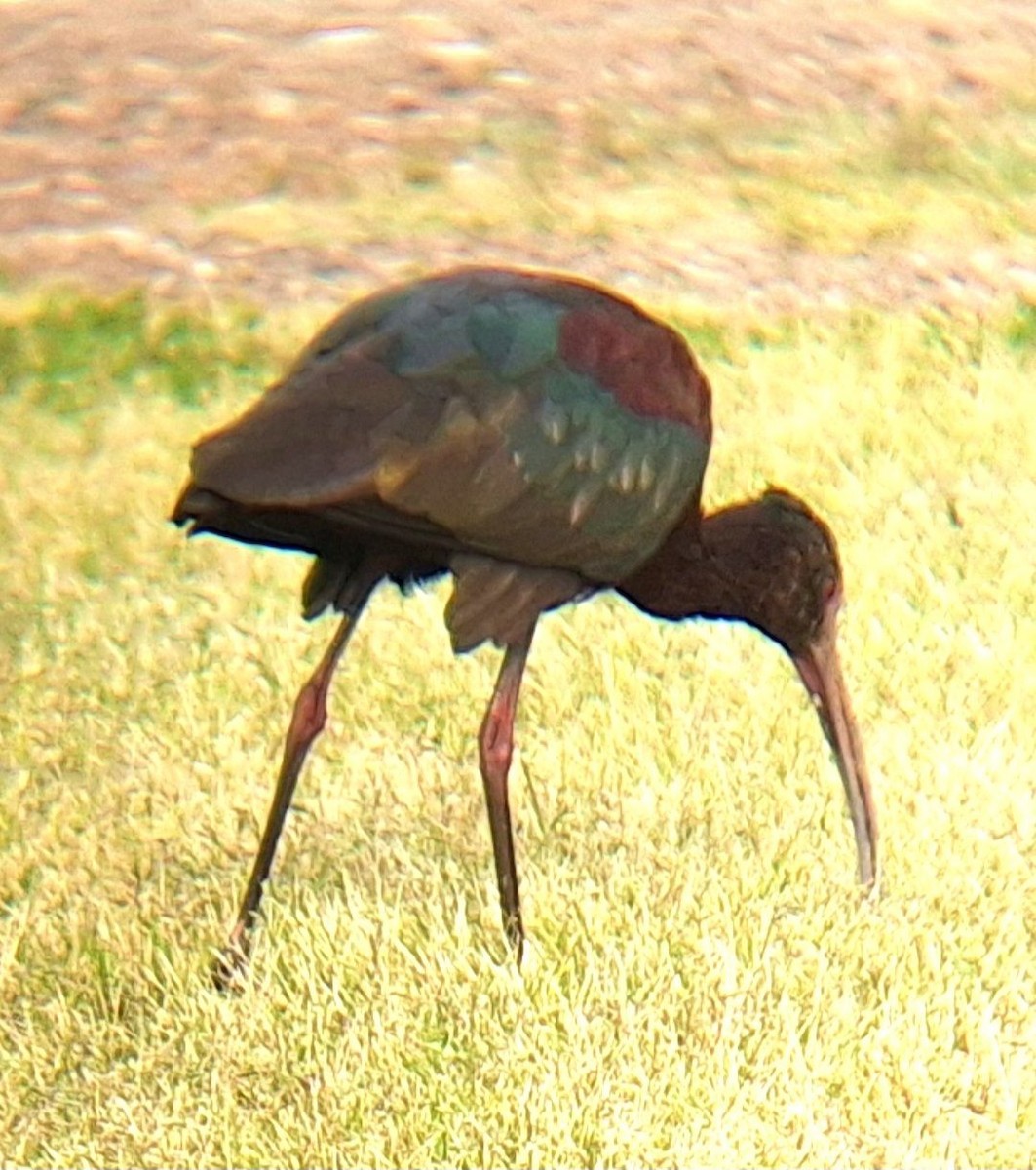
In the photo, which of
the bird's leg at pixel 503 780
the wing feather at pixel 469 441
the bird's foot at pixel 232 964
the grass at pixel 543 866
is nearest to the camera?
the wing feather at pixel 469 441

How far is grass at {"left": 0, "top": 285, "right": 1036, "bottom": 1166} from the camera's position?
4109 millimetres

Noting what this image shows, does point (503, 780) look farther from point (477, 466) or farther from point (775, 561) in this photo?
point (775, 561)

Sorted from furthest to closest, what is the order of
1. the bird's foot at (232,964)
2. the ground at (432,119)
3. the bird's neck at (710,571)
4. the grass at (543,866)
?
1. the ground at (432,119)
2. the bird's neck at (710,571)
3. the bird's foot at (232,964)
4. the grass at (543,866)

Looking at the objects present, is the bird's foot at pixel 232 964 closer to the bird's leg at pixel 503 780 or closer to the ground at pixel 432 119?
the bird's leg at pixel 503 780

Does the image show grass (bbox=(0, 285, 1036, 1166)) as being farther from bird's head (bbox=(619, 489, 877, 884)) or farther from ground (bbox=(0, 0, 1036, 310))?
ground (bbox=(0, 0, 1036, 310))

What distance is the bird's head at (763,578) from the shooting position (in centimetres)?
462

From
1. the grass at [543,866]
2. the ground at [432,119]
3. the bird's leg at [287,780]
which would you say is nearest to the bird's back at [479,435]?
the bird's leg at [287,780]

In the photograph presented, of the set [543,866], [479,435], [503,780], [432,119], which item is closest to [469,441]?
[479,435]

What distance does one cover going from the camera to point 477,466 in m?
4.10

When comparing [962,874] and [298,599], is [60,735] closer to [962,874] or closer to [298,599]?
[298,599]

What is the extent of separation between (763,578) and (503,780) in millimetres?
656

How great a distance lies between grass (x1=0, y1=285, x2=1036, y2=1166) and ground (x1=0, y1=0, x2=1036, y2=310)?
236 centimetres

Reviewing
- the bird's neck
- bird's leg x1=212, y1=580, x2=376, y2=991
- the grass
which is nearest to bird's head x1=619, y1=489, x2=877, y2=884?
the bird's neck

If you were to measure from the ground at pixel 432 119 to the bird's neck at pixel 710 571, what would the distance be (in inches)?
169
